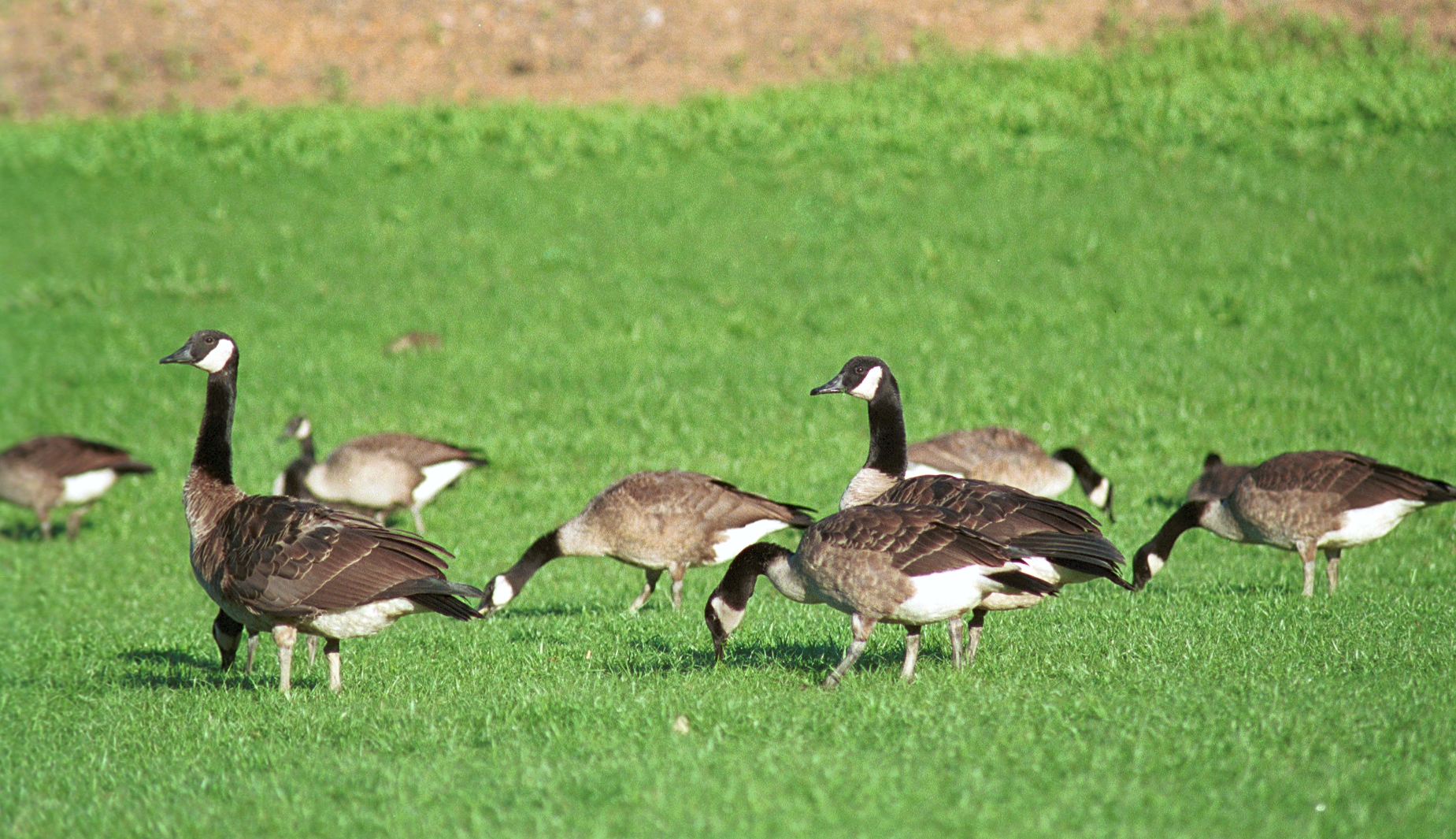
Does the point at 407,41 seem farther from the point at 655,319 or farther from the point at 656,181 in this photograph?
the point at 655,319

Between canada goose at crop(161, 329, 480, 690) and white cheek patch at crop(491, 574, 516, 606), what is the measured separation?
219 centimetres

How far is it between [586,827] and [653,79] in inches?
1034

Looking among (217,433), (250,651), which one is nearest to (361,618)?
(250,651)

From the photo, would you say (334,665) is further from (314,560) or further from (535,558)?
(535,558)

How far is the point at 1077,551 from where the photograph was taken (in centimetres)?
721

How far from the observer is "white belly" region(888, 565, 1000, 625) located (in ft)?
23.6

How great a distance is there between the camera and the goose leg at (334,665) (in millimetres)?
8102

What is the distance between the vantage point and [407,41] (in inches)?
1284

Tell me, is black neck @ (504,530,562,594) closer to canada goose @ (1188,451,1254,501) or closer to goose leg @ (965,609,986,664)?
goose leg @ (965,609,986,664)

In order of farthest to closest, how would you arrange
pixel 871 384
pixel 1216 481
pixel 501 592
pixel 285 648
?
pixel 1216 481, pixel 501 592, pixel 871 384, pixel 285 648

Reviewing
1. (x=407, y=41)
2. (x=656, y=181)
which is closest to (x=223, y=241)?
(x=656, y=181)

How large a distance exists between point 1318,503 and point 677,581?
16.8ft

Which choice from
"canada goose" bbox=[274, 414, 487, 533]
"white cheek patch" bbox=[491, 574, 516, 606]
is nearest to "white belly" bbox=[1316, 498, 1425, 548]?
"white cheek patch" bbox=[491, 574, 516, 606]

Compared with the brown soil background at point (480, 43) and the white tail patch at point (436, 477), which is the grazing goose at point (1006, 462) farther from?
the brown soil background at point (480, 43)
